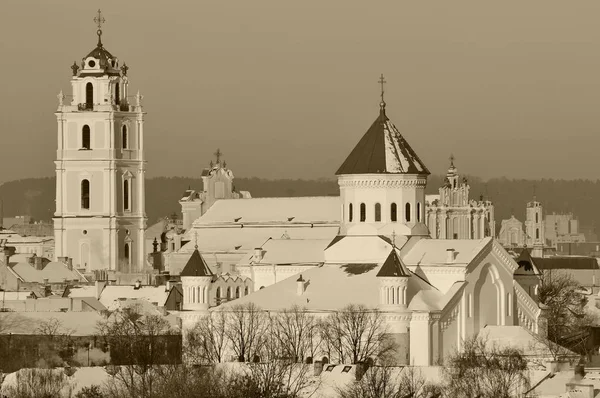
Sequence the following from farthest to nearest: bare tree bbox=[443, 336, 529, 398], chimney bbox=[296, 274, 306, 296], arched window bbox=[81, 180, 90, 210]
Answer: arched window bbox=[81, 180, 90, 210], chimney bbox=[296, 274, 306, 296], bare tree bbox=[443, 336, 529, 398]

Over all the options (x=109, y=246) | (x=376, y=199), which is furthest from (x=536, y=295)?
(x=109, y=246)

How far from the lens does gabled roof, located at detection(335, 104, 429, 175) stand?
3123 inches

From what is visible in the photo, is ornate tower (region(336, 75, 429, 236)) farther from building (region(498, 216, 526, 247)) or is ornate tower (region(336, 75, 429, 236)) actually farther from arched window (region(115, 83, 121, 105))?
building (region(498, 216, 526, 247))

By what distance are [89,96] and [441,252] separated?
3653 centimetres

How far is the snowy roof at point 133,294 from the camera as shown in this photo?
93.2 meters

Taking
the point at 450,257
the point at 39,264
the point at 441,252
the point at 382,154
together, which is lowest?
the point at 450,257

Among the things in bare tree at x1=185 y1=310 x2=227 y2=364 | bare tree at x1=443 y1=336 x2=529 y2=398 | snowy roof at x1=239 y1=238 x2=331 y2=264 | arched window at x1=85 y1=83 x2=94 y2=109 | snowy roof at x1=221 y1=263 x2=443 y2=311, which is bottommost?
bare tree at x1=443 y1=336 x2=529 y2=398

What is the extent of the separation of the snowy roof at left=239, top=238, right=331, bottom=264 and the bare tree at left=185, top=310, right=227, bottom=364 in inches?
288

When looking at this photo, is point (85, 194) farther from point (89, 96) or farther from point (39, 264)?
point (39, 264)

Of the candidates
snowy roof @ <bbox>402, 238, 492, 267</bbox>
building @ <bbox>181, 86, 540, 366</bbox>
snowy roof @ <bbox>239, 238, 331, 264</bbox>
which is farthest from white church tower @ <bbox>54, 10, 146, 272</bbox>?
snowy roof @ <bbox>402, 238, 492, 267</bbox>

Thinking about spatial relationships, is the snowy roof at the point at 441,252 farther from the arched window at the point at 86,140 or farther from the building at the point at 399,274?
the arched window at the point at 86,140

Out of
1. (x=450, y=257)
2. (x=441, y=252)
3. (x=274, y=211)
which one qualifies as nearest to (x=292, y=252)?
(x=441, y=252)

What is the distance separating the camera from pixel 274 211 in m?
106

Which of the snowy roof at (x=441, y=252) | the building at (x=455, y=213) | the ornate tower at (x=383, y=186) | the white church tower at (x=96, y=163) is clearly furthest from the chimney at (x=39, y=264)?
the snowy roof at (x=441, y=252)
